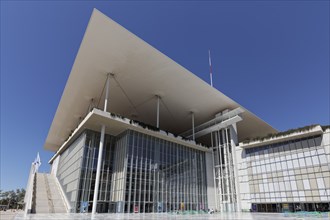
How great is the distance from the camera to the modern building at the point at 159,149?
2533 cm

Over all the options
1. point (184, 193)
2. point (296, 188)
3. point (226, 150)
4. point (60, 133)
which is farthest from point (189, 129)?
point (60, 133)

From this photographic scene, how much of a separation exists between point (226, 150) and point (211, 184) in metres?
5.88

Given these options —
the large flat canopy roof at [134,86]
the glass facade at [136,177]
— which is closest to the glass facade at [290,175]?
the large flat canopy roof at [134,86]

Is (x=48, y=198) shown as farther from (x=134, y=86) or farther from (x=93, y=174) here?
(x=134, y=86)

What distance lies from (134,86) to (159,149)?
9477 millimetres

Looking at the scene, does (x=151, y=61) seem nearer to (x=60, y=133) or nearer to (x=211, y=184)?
(x=211, y=184)

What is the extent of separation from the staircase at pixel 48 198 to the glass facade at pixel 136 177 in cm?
212

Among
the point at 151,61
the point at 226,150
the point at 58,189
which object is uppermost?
the point at 151,61

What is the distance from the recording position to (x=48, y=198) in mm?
→ 27234

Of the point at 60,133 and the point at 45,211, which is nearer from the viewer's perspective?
the point at 45,211

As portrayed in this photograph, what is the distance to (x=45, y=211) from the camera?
23.2 meters

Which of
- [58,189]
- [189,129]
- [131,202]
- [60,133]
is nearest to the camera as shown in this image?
[131,202]

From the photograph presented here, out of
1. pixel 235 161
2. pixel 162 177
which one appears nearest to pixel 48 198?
pixel 162 177

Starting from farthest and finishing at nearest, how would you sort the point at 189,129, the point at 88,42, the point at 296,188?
1. the point at 189,129
2. the point at 296,188
3. the point at 88,42
